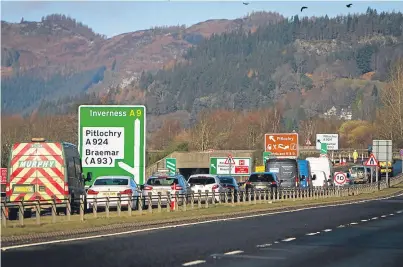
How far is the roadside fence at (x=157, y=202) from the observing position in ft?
94.4

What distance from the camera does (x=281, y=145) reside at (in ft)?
271

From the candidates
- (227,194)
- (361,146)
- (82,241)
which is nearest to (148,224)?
(82,241)

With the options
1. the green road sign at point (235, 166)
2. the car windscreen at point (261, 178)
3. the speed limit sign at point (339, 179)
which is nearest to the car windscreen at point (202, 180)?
the car windscreen at point (261, 178)

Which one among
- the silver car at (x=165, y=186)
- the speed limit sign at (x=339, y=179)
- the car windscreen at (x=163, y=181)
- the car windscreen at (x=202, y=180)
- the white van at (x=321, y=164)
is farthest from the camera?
the white van at (x=321, y=164)

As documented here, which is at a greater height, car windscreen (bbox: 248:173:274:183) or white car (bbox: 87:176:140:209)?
A: car windscreen (bbox: 248:173:274:183)

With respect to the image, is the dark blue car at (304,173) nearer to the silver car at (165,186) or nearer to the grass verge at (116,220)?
the silver car at (165,186)

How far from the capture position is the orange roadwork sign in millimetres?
82125

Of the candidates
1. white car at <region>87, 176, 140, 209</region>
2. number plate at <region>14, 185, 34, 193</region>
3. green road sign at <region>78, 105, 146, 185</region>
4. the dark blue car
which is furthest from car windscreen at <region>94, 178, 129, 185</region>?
the dark blue car

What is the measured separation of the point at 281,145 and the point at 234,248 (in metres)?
61.0

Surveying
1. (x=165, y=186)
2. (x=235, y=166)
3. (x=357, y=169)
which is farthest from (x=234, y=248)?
(x=357, y=169)

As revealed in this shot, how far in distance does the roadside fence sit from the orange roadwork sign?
24.3ft

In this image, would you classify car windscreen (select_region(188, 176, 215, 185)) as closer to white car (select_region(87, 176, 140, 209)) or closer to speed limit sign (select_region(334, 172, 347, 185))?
white car (select_region(87, 176, 140, 209))

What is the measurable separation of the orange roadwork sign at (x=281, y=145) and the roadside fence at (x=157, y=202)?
7394 millimetres

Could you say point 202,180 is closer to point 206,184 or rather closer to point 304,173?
point 206,184
